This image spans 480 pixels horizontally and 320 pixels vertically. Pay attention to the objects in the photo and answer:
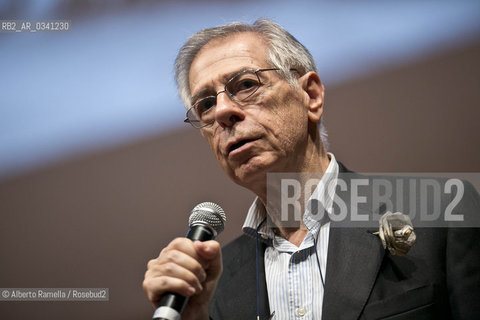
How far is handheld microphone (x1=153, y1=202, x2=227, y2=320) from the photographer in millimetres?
1055

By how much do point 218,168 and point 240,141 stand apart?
54cm

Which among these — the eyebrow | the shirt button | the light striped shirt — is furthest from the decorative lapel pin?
the eyebrow

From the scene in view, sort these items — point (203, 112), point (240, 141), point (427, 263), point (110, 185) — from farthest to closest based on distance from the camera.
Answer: point (110, 185) < point (203, 112) < point (240, 141) < point (427, 263)

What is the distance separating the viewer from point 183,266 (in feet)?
3.75

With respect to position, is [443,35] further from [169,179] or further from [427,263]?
[169,179]

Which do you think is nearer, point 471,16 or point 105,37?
point 471,16

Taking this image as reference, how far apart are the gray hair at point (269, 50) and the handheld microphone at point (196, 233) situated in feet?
2.41

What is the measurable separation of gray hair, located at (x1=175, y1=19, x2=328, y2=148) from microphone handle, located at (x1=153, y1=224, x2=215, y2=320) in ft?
2.69

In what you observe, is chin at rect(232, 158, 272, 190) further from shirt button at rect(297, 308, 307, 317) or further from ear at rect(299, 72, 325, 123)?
shirt button at rect(297, 308, 307, 317)

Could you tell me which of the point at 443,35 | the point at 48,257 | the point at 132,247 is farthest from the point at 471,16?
the point at 48,257

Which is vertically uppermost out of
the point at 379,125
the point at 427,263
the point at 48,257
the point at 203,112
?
the point at 203,112

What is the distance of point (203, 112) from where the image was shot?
1.84m

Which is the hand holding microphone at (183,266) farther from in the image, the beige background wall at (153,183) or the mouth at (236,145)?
the beige background wall at (153,183)

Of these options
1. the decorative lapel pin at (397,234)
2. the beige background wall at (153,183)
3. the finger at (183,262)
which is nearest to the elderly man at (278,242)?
the finger at (183,262)
